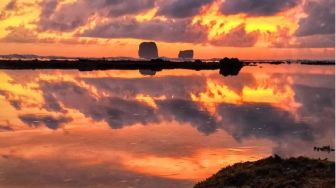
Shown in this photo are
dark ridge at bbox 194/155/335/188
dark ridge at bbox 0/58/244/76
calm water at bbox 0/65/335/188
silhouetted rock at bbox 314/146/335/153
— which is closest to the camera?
dark ridge at bbox 194/155/335/188

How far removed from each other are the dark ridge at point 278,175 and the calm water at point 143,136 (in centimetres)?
150

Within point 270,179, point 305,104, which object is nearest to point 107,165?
point 270,179

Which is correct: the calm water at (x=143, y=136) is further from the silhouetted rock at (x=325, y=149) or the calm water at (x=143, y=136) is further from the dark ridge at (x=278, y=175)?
the dark ridge at (x=278, y=175)

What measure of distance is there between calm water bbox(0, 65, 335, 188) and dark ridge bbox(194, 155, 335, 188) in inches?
59.2

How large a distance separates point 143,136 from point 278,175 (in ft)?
37.4

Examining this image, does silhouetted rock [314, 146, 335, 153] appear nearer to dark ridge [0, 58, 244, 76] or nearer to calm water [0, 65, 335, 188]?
calm water [0, 65, 335, 188]

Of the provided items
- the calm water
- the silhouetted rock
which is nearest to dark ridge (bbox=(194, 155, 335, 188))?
the calm water

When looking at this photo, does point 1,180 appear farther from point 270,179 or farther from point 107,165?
point 270,179

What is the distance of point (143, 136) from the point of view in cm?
2492

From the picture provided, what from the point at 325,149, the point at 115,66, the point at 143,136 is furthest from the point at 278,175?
the point at 115,66

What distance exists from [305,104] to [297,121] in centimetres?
1194

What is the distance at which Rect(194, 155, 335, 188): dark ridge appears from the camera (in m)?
13.8

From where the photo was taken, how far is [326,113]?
3606 cm

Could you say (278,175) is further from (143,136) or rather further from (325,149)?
(143,136)
